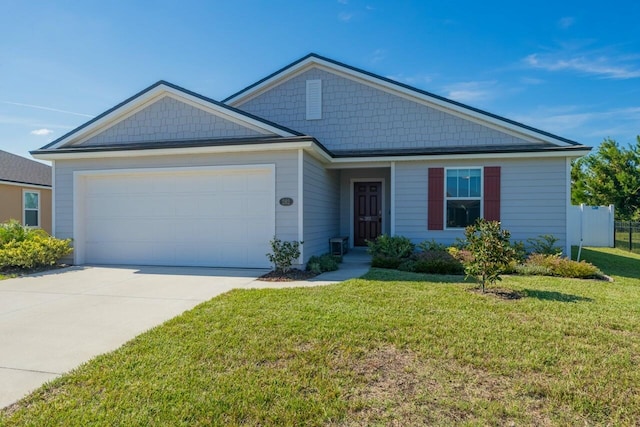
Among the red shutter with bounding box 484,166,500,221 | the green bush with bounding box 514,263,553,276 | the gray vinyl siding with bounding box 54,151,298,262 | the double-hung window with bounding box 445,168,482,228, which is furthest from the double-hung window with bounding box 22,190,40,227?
the green bush with bounding box 514,263,553,276

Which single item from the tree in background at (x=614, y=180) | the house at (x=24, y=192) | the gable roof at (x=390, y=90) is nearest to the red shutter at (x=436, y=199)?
the gable roof at (x=390, y=90)

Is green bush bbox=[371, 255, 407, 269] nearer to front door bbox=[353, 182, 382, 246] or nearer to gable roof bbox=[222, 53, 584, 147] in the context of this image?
front door bbox=[353, 182, 382, 246]

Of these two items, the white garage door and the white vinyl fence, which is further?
the white vinyl fence

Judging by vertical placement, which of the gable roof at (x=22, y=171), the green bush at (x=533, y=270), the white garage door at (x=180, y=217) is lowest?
the green bush at (x=533, y=270)

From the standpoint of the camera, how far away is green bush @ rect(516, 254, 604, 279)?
8195 millimetres

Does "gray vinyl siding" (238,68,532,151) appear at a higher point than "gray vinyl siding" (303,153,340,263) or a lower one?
higher

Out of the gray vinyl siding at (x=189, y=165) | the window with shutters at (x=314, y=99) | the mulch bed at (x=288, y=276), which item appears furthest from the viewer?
the window with shutters at (x=314, y=99)

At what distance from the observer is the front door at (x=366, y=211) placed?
1299 cm

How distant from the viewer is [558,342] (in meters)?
4.05

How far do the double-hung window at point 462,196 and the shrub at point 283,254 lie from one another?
4711 mm

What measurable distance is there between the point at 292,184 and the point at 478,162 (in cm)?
538

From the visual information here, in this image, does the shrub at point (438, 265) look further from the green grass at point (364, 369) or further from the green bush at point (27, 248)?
the green bush at point (27, 248)

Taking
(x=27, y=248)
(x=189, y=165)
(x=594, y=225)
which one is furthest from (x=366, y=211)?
(x=594, y=225)

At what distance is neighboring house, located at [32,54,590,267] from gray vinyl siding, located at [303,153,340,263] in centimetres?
6
